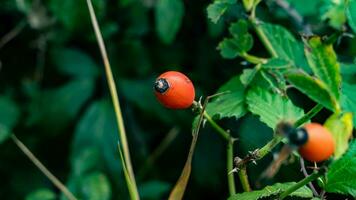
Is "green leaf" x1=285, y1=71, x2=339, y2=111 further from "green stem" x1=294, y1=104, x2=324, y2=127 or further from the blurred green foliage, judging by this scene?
the blurred green foliage

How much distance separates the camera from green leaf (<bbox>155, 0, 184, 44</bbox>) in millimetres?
1760

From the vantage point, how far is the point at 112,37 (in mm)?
2154

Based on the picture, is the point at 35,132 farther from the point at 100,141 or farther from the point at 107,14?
the point at 107,14

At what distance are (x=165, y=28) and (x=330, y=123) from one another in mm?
1170

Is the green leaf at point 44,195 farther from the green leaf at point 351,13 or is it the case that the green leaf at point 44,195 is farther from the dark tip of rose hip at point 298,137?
the dark tip of rose hip at point 298,137

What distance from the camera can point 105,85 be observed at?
6.89ft

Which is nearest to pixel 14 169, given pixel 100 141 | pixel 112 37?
pixel 100 141

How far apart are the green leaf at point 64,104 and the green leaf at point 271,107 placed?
1024 mm

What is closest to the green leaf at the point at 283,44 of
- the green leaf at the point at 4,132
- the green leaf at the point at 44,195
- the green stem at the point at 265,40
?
the green stem at the point at 265,40

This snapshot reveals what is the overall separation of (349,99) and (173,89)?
1.09 ft

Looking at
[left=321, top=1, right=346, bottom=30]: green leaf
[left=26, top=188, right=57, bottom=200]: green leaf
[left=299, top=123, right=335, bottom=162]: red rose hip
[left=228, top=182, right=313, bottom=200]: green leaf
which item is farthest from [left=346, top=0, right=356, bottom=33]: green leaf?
[left=26, top=188, right=57, bottom=200]: green leaf

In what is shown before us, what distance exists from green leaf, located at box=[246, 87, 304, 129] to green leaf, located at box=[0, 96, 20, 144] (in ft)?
3.83

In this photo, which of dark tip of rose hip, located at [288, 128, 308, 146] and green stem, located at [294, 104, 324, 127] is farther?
green stem, located at [294, 104, 324, 127]

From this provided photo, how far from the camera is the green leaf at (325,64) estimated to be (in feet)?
2.41
